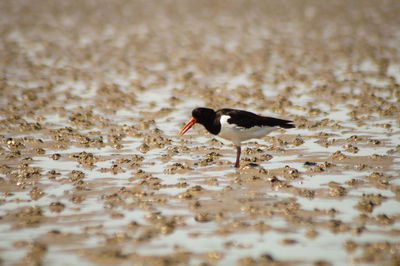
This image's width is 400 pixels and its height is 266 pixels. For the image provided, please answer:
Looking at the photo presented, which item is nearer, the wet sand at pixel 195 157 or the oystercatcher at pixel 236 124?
the wet sand at pixel 195 157

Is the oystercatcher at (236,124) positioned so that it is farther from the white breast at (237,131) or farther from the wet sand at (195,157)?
the wet sand at (195,157)

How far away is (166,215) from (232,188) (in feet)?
5.61

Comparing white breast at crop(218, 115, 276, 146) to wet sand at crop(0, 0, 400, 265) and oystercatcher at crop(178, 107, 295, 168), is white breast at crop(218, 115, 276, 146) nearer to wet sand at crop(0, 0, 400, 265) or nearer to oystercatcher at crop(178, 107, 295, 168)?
oystercatcher at crop(178, 107, 295, 168)

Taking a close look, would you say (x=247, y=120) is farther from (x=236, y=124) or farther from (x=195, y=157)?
(x=195, y=157)

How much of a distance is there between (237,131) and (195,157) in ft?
4.35

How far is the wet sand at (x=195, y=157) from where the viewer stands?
266 inches

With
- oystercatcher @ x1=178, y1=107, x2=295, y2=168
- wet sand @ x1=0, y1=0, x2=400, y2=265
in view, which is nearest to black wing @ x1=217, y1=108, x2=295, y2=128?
oystercatcher @ x1=178, y1=107, x2=295, y2=168

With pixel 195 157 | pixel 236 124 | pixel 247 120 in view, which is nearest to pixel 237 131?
pixel 236 124

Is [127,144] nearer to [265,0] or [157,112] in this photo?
[157,112]

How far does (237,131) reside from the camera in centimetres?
1027

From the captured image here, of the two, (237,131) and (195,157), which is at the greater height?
(237,131)

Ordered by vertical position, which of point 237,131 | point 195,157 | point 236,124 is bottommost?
point 195,157

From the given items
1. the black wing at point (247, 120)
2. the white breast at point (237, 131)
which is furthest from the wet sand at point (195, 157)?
the black wing at point (247, 120)

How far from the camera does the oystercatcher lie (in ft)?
33.7
